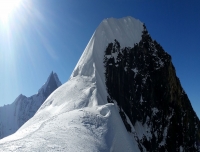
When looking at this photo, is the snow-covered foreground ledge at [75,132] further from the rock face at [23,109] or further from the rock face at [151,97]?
the rock face at [23,109]

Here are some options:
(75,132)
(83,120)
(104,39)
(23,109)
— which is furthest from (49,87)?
(75,132)

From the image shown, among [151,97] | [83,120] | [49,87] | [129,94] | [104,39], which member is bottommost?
[83,120]

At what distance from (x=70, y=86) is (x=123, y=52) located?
14003 mm

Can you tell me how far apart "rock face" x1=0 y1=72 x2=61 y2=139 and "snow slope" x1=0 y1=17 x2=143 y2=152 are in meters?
146

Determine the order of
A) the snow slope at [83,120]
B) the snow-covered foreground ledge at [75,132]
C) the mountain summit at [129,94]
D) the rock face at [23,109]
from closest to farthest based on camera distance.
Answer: the snow-covered foreground ledge at [75,132], the snow slope at [83,120], the mountain summit at [129,94], the rock face at [23,109]

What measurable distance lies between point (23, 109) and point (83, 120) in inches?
7106

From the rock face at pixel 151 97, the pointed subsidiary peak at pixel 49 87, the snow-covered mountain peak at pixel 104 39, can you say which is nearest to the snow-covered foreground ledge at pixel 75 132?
the snow-covered mountain peak at pixel 104 39

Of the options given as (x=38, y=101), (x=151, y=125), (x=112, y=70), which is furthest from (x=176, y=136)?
(x=38, y=101)

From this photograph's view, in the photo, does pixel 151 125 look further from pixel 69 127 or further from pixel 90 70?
pixel 69 127

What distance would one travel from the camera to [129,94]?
3562cm

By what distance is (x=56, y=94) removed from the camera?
3247 centimetres

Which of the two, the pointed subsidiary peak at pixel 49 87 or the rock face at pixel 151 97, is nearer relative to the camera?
the rock face at pixel 151 97

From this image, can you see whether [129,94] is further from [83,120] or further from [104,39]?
[83,120]

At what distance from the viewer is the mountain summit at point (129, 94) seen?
82.0 ft
